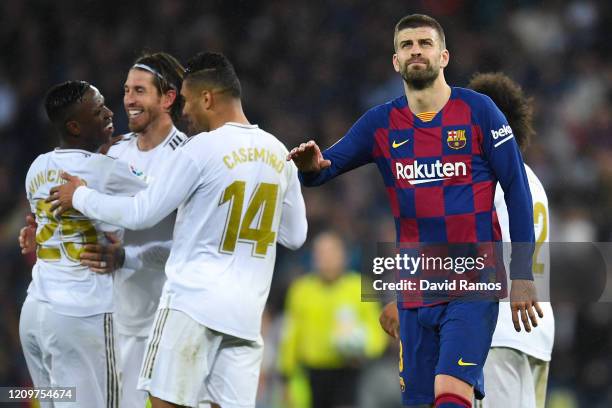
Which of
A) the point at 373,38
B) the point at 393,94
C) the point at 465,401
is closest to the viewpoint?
the point at 465,401

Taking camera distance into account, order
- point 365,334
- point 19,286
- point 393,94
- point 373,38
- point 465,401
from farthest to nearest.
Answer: point 373,38 → point 393,94 → point 19,286 → point 365,334 → point 465,401

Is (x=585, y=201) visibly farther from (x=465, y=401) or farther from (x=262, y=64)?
(x=465, y=401)

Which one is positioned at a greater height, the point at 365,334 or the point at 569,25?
the point at 569,25

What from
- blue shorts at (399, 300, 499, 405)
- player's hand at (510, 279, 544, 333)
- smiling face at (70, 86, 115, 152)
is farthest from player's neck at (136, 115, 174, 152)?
player's hand at (510, 279, 544, 333)

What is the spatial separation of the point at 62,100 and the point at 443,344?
2254 millimetres

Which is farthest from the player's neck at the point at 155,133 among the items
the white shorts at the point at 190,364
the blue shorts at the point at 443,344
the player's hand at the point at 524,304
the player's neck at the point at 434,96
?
the player's hand at the point at 524,304

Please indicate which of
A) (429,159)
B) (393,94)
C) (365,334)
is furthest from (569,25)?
(429,159)

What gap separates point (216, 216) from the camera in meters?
5.02

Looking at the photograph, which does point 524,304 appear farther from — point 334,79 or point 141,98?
point 334,79

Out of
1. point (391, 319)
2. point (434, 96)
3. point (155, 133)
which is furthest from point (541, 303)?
point (155, 133)

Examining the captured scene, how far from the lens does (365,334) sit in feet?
29.8

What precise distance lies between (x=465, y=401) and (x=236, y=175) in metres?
1.47

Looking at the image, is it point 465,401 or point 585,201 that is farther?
point 585,201

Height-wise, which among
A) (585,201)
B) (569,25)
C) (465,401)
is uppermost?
(569,25)
